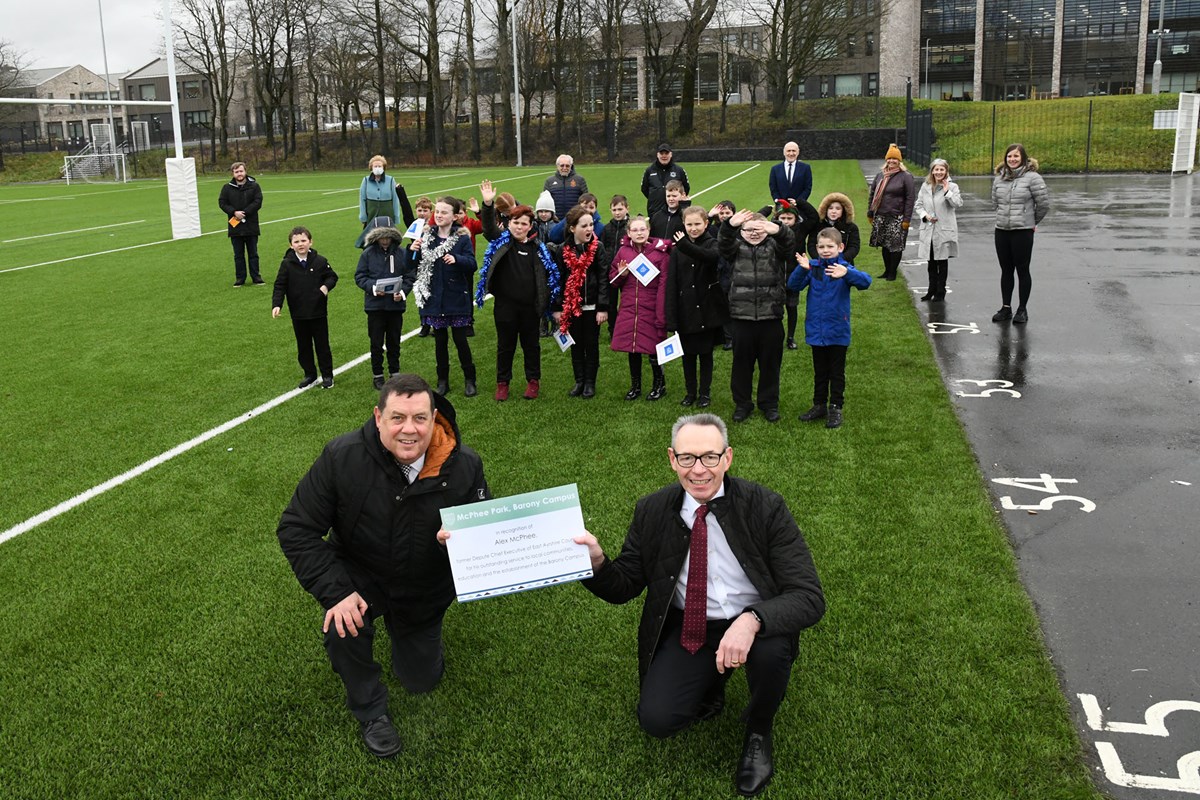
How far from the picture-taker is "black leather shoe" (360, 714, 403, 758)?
4.22 metres

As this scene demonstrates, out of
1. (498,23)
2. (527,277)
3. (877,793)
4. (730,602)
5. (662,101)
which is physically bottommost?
(877,793)

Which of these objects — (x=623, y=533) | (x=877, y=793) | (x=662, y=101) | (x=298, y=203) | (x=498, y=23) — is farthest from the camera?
(x=498, y=23)

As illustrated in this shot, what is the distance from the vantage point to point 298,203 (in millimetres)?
33750

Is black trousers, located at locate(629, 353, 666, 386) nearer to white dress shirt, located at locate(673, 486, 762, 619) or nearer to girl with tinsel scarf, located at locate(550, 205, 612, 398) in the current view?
girl with tinsel scarf, located at locate(550, 205, 612, 398)

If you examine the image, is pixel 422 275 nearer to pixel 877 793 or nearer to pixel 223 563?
pixel 223 563

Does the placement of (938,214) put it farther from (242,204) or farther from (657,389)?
(242,204)

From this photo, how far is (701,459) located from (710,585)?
58cm

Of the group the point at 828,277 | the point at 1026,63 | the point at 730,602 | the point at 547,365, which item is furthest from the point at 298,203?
the point at 1026,63

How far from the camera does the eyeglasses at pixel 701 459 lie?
396cm

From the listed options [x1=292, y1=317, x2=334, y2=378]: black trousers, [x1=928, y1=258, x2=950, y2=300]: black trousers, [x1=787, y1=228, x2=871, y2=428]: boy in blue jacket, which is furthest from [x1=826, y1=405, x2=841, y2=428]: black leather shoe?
[x1=928, y1=258, x2=950, y2=300]: black trousers

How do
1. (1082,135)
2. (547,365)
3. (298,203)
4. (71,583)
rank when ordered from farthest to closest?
(1082,135) < (298,203) < (547,365) < (71,583)

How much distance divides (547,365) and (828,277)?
3823 millimetres

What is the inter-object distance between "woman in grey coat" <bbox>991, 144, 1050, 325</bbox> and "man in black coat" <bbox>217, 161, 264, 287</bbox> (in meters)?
11.5

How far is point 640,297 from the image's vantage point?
361 inches
